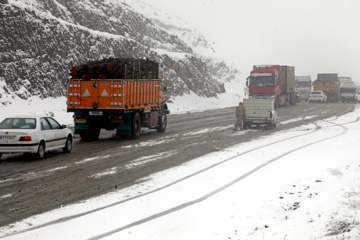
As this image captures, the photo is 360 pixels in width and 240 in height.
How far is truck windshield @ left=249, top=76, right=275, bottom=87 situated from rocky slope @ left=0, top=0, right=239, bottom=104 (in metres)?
15.1

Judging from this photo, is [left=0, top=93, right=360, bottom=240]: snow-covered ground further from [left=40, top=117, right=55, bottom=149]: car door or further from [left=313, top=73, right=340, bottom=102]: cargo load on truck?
[left=313, top=73, right=340, bottom=102]: cargo load on truck

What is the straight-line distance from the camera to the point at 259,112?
27.8 metres

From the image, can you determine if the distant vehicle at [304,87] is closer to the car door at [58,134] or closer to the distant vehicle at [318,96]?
the distant vehicle at [318,96]

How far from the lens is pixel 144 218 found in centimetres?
934

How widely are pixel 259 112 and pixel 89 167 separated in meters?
15.1

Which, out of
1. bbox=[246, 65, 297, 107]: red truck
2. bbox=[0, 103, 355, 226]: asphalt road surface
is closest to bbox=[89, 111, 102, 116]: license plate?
bbox=[0, 103, 355, 226]: asphalt road surface

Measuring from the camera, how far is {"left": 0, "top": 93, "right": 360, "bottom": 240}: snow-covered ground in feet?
27.6

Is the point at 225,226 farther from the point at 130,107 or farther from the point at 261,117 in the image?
the point at 261,117

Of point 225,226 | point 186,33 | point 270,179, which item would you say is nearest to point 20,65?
point 270,179

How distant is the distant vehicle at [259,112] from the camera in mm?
27625

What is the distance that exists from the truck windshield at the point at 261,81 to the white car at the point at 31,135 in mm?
29963

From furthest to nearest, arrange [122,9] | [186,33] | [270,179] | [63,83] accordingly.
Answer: [186,33] < [122,9] < [63,83] < [270,179]

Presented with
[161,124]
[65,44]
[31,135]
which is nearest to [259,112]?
[161,124]

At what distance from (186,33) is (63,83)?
10006cm
